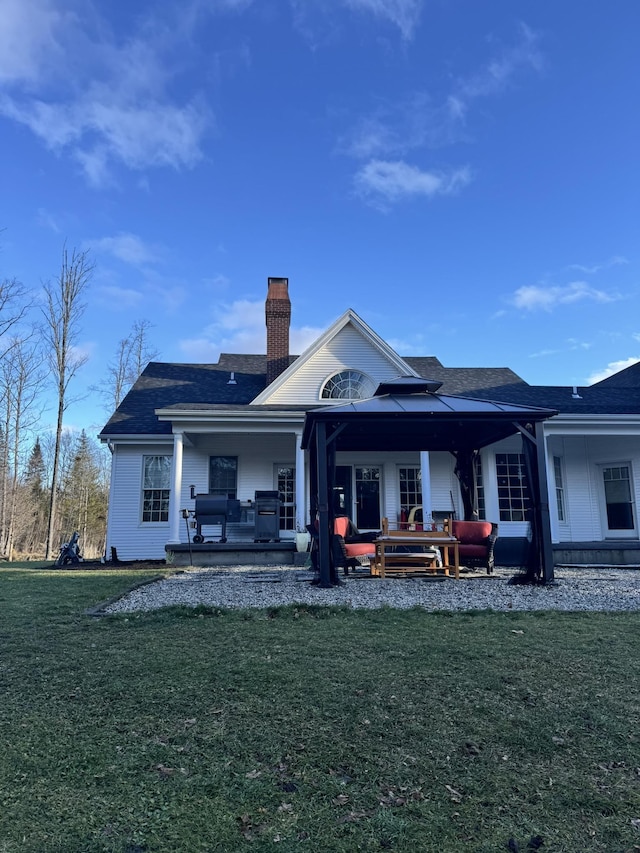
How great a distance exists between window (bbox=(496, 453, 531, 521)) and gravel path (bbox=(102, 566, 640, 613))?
17.1 feet

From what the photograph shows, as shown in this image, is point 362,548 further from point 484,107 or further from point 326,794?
point 484,107

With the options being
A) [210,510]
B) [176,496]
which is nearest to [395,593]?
[210,510]

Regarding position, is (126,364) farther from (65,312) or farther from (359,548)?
(359,548)

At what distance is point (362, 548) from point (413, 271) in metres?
11.5

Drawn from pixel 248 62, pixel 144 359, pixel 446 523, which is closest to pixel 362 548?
pixel 446 523

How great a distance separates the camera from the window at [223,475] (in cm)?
1508

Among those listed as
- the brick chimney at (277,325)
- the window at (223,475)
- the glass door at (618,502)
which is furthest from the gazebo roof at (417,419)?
the glass door at (618,502)

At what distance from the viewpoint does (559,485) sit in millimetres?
15461

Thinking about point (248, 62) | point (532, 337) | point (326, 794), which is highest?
point (248, 62)

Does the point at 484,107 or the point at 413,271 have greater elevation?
the point at 484,107

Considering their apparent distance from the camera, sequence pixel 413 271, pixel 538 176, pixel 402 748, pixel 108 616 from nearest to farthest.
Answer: pixel 402 748 < pixel 108 616 < pixel 538 176 < pixel 413 271

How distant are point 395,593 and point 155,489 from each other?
9341 mm

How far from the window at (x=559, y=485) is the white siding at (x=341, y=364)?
5296 mm

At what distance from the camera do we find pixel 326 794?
7.36 feet
